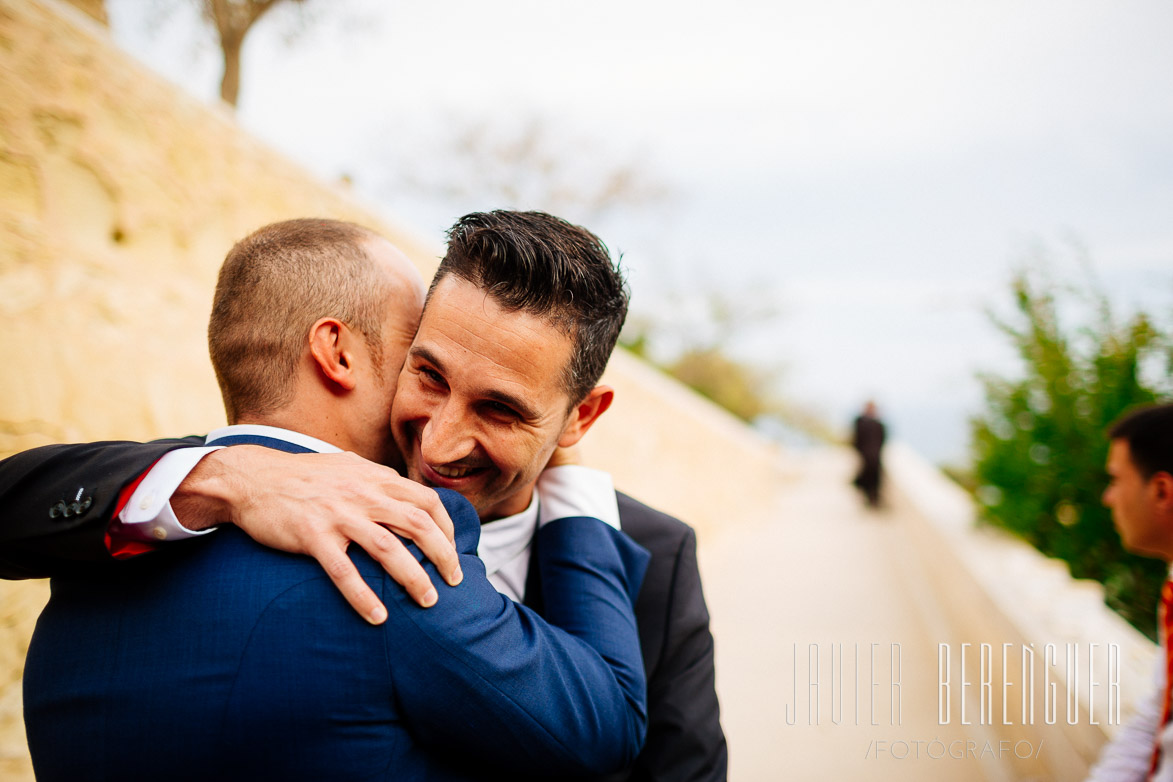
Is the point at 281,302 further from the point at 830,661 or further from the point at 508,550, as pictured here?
the point at 830,661

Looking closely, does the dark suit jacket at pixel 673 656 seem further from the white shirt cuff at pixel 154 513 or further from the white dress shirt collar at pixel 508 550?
the white shirt cuff at pixel 154 513

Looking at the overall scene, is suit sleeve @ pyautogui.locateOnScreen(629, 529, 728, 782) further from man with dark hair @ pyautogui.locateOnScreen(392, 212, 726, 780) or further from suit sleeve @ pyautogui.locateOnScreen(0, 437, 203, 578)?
suit sleeve @ pyautogui.locateOnScreen(0, 437, 203, 578)

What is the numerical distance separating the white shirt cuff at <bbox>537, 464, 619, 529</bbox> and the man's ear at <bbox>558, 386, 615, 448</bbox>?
0.08 metres

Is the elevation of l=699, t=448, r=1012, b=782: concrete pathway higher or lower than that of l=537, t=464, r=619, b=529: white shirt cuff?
lower

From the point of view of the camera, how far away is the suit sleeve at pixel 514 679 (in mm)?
1071

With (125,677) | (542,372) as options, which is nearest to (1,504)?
(125,677)

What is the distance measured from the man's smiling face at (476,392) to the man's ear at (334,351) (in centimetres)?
13

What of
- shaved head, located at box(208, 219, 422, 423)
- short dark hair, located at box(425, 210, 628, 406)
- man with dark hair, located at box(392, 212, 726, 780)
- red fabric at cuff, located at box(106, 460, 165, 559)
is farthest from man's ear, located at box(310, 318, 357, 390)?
red fabric at cuff, located at box(106, 460, 165, 559)

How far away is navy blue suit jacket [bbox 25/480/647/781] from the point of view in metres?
1.02

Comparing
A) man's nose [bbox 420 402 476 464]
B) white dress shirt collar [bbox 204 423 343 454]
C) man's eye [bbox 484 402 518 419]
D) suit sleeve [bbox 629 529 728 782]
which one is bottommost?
suit sleeve [bbox 629 529 728 782]

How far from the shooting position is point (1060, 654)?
149 inches

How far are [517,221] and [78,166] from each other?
6.53ft

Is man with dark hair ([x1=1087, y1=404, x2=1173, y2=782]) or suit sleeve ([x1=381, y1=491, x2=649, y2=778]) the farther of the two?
man with dark hair ([x1=1087, y1=404, x2=1173, y2=782])

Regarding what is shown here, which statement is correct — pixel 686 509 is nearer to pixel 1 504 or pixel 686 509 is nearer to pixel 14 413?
pixel 14 413
